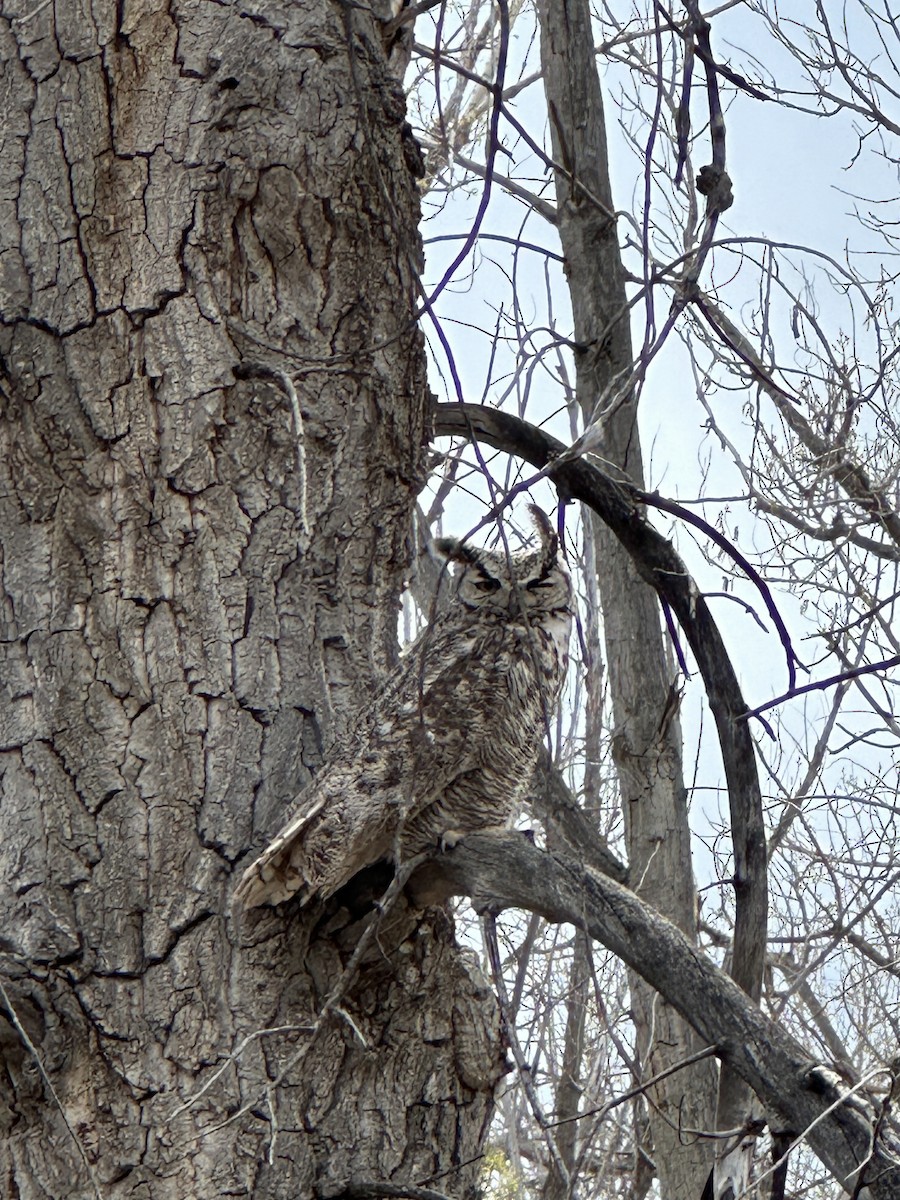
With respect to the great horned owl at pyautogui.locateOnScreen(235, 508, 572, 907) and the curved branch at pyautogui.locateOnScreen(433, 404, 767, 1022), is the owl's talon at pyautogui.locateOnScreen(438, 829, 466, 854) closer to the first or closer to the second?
the great horned owl at pyautogui.locateOnScreen(235, 508, 572, 907)

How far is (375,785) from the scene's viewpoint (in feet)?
7.50

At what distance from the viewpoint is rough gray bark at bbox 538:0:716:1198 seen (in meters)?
4.82

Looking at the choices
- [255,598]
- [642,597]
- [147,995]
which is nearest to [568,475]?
[255,598]

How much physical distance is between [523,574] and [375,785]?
1080 mm

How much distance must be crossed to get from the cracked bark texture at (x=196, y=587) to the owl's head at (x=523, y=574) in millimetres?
404

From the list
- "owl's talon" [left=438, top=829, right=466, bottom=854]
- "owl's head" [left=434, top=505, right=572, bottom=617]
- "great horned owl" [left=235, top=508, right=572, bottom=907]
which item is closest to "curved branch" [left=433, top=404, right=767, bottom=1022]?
"great horned owl" [left=235, top=508, right=572, bottom=907]

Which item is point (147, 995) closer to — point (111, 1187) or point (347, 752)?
point (111, 1187)

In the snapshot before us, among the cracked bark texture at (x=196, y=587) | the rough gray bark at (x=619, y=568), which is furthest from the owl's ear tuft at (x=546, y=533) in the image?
the rough gray bark at (x=619, y=568)

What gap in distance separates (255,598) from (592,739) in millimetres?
4357

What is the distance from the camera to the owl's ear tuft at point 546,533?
314cm

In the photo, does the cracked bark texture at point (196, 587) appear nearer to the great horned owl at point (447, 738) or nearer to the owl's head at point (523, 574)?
the great horned owl at point (447, 738)

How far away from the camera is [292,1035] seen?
7.40ft

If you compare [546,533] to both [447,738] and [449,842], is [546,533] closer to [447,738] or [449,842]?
[447,738]

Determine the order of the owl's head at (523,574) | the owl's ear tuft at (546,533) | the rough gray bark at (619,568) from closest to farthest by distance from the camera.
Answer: the owl's head at (523,574)
the owl's ear tuft at (546,533)
the rough gray bark at (619,568)
